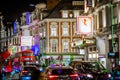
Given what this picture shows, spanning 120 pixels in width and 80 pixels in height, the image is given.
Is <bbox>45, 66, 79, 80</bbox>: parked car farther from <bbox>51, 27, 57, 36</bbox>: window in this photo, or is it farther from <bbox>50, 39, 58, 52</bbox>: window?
<bbox>51, 27, 57, 36</bbox>: window

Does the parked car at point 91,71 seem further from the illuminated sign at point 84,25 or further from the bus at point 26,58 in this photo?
the illuminated sign at point 84,25

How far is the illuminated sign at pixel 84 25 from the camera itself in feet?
194

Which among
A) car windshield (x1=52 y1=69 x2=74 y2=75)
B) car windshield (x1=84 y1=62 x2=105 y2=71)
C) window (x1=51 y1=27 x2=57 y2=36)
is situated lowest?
car windshield (x1=84 y1=62 x2=105 y2=71)

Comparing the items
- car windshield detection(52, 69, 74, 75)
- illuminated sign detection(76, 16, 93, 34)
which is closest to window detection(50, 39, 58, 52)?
illuminated sign detection(76, 16, 93, 34)

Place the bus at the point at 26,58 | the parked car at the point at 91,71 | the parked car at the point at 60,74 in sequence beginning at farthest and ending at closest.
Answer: the bus at the point at 26,58, the parked car at the point at 91,71, the parked car at the point at 60,74

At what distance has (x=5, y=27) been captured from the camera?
136 meters

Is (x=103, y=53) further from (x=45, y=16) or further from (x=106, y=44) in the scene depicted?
(x=45, y=16)

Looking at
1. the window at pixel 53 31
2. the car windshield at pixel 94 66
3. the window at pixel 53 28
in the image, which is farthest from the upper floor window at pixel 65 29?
the car windshield at pixel 94 66

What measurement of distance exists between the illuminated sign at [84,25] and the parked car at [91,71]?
24370 mm

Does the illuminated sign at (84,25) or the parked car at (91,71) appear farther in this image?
the illuminated sign at (84,25)

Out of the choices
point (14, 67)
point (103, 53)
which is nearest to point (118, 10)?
point (103, 53)

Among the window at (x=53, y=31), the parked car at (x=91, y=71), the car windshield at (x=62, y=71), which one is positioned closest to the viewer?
the car windshield at (x=62, y=71)

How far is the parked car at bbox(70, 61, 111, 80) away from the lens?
30.1m

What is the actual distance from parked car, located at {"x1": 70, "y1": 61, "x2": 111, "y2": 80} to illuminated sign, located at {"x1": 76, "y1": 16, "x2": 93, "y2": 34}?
959 inches
